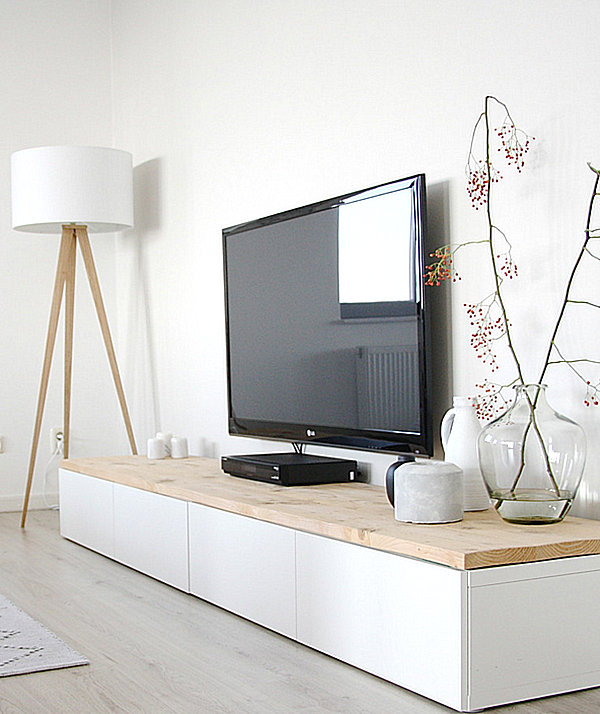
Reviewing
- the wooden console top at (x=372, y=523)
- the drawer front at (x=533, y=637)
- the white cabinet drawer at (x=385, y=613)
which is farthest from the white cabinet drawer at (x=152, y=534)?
the drawer front at (x=533, y=637)

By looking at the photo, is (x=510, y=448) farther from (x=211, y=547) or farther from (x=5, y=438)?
(x=5, y=438)

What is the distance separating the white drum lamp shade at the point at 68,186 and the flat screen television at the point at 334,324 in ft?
3.04

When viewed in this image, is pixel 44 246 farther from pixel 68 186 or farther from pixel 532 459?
pixel 532 459

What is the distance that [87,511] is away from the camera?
14.1ft

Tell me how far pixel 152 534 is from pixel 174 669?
3.82ft

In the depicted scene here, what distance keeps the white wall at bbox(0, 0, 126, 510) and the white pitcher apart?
309 centimetres

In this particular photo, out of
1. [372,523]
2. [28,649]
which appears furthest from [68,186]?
[372,523]

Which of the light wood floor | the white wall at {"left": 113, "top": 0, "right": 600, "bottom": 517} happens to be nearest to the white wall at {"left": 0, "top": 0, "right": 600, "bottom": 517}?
the white wall at {"left": 113, "top": 0, "right": 600, "bottom": 517}

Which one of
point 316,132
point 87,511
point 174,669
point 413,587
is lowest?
point 174,669

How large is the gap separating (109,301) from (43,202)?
0.96 m

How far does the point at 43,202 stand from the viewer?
4.79 metres

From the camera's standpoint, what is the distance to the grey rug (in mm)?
2580

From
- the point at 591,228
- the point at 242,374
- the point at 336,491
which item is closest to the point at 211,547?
the point at 336,491

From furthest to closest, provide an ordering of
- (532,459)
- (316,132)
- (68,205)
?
(68,205) < (316,132) < (532,459)
